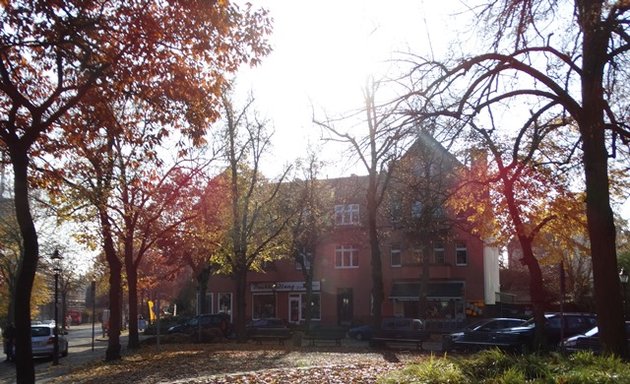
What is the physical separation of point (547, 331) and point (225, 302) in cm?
3609

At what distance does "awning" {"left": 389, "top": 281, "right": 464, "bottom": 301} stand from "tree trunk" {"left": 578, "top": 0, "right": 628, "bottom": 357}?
117ft

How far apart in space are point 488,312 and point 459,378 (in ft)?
129

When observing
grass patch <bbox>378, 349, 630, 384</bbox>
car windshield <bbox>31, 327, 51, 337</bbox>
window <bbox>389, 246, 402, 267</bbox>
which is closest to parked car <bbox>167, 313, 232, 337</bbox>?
car windshield <bbox>31, 327, 51, 337</bbox>

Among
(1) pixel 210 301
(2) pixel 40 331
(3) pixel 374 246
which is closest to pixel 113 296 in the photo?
(2) pixel 40 331

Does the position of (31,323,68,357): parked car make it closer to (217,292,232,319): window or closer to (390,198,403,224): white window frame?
(390,198,403,224): white window frame

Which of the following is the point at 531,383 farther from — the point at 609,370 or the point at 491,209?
the point at 491,209

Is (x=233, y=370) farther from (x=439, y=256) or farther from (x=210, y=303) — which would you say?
(x=210, y=303)

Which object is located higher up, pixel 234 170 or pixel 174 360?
pixel 234 170

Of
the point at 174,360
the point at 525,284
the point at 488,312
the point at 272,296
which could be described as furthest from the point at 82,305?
the point at 174,360

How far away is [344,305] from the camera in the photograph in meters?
52.1

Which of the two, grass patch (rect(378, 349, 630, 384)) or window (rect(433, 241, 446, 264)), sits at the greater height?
window (rect(433, 241, 446, 264))

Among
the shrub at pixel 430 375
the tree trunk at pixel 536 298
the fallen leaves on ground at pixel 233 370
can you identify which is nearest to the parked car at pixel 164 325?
the fallen leaves on ground at pixel 233 370

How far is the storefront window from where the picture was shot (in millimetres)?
55375

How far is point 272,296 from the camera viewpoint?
5553 cm
